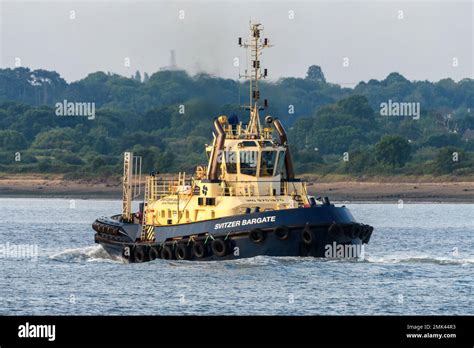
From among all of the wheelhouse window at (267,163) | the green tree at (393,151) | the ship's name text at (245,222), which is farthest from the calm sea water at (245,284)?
the green tree at (393,151)

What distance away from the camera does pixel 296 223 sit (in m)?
49.6

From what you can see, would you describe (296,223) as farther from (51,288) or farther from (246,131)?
(51,288)

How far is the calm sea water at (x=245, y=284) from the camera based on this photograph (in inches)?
1661

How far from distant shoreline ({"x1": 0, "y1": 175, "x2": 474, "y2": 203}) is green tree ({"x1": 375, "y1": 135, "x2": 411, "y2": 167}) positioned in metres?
7.35

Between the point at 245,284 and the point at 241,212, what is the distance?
5580 millimetres

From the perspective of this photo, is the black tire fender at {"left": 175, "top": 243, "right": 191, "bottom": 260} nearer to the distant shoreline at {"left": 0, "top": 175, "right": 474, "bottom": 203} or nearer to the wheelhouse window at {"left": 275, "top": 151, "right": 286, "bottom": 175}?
the wheelhouse window at {"left": 275, "top": 151, "right": 286, "bottom": 175}

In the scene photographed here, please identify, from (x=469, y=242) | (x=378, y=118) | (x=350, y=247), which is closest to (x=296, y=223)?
(x=350, y=247)

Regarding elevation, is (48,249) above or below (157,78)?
below

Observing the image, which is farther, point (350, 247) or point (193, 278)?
point (350, 247)

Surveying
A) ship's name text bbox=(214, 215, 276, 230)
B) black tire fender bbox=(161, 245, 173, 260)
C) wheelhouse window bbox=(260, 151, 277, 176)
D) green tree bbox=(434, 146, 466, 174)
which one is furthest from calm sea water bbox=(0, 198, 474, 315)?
green tree bbox=(434, 146, 466, 174)

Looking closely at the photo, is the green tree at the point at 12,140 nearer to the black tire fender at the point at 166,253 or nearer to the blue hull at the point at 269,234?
the black tire fender at the point at 166,253

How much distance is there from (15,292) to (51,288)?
1.35 meters

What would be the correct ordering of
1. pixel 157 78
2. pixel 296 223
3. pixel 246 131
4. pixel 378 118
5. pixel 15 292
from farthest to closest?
pixel 378 118 → pixel 157 78 → pixel 246 131 → pixel 296 223 → pixel 15 292
